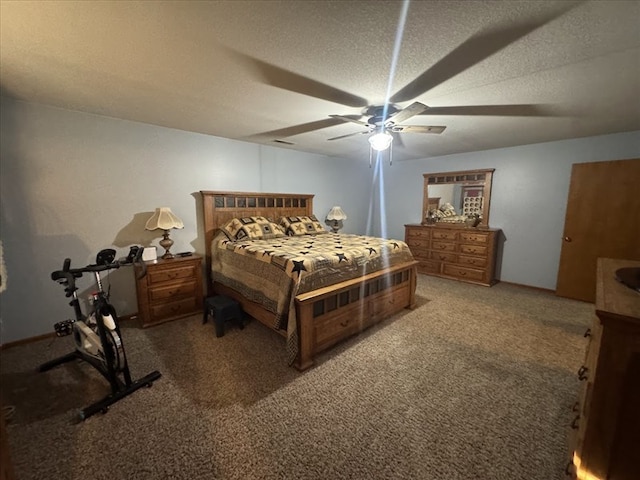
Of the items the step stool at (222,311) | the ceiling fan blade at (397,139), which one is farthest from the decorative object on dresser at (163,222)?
the ceiling fan blade at (397,139)

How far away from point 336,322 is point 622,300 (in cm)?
193

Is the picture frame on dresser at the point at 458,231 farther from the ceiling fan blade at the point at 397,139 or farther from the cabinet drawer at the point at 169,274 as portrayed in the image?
the cabinet drawer at the point at 169,274

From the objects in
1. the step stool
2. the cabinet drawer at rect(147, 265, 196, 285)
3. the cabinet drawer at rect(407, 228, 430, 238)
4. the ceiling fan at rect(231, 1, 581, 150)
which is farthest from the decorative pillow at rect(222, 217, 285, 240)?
the cabinet drawer at rect(407, 228, 430, 238)

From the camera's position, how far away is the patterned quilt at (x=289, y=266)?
234cm

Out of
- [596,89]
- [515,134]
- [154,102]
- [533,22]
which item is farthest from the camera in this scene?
[515,134]

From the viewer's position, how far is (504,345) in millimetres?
2641

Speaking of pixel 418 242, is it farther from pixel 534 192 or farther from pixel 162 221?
pixel 162 221

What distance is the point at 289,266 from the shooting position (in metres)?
2.39

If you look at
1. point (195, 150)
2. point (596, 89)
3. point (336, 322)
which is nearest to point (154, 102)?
point (195, 150)

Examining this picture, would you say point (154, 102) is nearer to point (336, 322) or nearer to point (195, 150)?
point (195, 150)

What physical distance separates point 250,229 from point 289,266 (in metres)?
1.53

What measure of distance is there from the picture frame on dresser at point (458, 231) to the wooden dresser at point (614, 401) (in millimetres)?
3690

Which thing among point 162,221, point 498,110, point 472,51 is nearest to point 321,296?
point 472,51

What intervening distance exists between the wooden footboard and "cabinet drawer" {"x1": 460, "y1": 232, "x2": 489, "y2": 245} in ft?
5.92
